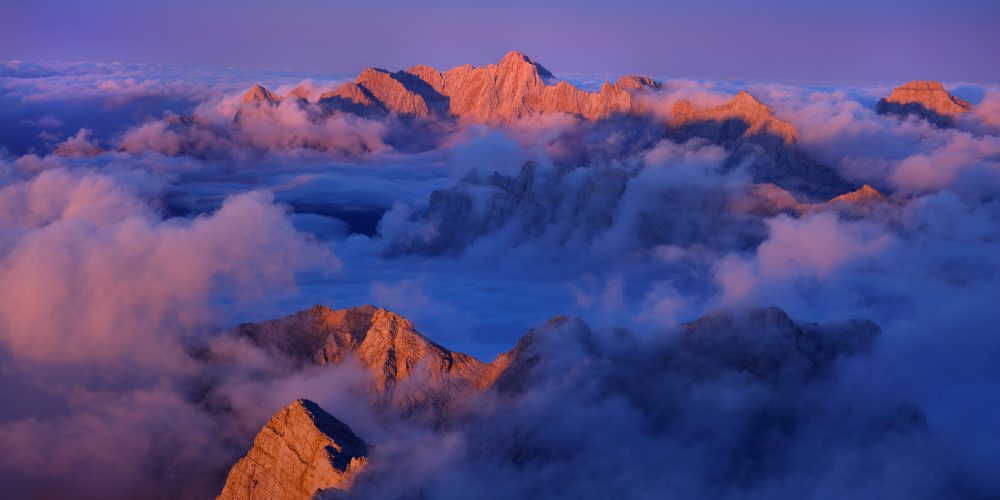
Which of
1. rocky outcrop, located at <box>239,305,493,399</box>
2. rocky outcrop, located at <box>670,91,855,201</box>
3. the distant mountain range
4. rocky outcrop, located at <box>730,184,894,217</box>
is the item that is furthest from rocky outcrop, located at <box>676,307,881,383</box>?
rocky outcrop, located at <box>670,91,855,201</box>

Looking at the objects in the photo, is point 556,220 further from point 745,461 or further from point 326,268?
point 745,461

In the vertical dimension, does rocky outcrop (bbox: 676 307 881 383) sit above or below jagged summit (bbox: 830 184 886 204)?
above

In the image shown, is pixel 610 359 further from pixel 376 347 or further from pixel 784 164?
pixel 784 164

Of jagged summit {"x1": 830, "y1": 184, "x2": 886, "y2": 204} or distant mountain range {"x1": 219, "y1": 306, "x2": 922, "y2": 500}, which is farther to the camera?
jagged summit {"x1": 830, "y1": 184, "x2": 886, "y2": 204}

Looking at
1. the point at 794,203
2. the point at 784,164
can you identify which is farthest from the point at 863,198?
the point at 784,164

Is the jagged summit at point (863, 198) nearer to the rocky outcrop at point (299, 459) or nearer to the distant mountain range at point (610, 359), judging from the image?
the distant mountain range at point (610, 359)

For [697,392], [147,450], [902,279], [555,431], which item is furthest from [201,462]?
[902,279]

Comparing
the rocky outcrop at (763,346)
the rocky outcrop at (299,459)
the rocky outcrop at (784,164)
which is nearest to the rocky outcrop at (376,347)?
the rocky outcrop at (763,346)

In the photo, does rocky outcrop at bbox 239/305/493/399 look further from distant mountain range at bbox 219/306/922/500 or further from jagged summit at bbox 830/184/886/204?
jagged summit at bbox 830/184/886/204
